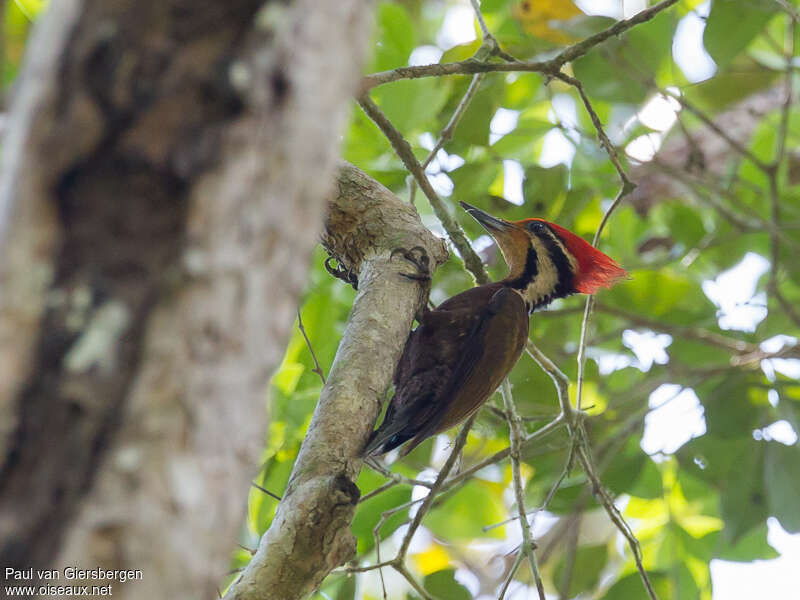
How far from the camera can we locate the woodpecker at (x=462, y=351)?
9.48 ft

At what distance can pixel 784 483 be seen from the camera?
356cm

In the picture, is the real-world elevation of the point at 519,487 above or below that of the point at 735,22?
below

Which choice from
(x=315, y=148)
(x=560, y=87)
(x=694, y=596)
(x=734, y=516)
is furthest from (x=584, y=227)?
(x=315, y=148)

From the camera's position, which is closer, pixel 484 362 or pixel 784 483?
pixel 484 362

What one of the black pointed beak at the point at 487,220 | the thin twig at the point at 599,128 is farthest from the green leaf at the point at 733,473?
the thin twig at the point at 599,128

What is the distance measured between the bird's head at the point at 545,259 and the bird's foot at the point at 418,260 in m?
1.12

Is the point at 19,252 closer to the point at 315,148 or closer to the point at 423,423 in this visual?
the point at 315,148

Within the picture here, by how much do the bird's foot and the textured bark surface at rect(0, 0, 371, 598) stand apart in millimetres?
1626

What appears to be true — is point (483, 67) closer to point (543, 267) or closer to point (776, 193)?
point (543, 267)

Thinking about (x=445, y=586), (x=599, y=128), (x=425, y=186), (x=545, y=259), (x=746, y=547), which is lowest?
(x=445, y=586)

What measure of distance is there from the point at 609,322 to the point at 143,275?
4341 mm

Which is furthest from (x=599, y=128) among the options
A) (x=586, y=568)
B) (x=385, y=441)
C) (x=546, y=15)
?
(x=586, y=568)

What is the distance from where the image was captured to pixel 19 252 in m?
0.74

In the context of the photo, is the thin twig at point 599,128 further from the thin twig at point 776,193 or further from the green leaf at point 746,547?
the green leaf at point 746,547
